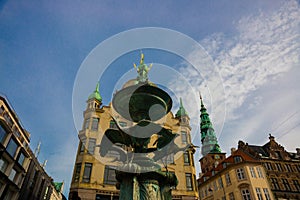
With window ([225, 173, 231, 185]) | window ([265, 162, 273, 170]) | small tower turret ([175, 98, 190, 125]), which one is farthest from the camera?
window ([225, 173, 231, 185])

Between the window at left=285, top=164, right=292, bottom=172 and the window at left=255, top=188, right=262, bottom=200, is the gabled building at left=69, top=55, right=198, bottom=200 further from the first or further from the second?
the window at left=285, top=164, right=292, bottom=172

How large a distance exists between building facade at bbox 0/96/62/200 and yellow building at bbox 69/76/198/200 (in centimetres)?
1085

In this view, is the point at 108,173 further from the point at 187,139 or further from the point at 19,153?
the point at 19,153

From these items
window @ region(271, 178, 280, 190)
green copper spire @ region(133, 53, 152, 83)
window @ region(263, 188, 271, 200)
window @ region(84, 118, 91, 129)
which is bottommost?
green copper spire @ region(133, 53, 152, 83)

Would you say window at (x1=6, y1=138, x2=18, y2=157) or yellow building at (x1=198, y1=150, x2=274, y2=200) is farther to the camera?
yellow building at (x1=198, y1=150, x2=274, y2=200)

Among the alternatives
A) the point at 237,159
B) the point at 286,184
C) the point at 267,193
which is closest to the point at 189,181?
the point at 237,159

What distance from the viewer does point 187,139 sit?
29641mm

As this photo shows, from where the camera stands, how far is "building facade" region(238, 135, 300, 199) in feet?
112

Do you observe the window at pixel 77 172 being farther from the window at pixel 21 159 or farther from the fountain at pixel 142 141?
the fountain at pixel 142 141

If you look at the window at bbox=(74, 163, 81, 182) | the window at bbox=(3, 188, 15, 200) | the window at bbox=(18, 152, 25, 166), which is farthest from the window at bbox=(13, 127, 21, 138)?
the window at bbox=(74, 163, 81, 182)

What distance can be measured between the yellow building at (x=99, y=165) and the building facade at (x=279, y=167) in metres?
16.9

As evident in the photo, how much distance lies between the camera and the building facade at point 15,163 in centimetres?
2719

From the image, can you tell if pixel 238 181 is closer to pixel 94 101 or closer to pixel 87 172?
pixel 87 172

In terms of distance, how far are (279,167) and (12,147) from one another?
4494 centimetres
